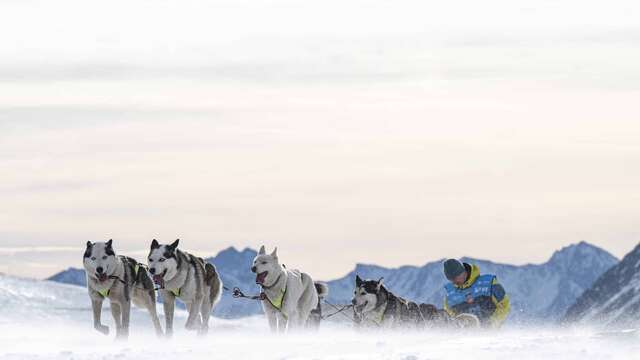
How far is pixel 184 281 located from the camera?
Answer: 29.5 m

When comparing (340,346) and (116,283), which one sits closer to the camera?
(340,346)

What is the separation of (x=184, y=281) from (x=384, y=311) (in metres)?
3.83

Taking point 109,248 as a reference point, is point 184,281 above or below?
below

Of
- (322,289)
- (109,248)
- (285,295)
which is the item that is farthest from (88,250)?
(322,289)

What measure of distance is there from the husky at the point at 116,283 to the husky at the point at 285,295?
2090 mm

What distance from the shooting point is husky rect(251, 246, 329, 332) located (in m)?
30.1

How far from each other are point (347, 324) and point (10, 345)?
7508 millimetres

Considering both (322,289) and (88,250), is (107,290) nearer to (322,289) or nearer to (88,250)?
(88,250)

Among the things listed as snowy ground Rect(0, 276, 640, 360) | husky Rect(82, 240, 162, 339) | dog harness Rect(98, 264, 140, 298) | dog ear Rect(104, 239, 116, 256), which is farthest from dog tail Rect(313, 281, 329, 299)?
dog ear Rect(104, 239, 116, 256)

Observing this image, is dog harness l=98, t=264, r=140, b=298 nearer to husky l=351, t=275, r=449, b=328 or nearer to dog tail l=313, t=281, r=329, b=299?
husky l=351, t=275, r=449, b=328

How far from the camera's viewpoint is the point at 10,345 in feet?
96.1

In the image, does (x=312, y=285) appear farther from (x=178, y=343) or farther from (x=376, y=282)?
(x=178, y=343)

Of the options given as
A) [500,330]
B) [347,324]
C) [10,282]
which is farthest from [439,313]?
[10,282]

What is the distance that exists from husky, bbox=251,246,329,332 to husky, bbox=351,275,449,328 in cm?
136
